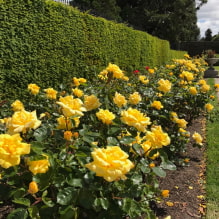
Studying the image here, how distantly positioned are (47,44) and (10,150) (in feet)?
12.5

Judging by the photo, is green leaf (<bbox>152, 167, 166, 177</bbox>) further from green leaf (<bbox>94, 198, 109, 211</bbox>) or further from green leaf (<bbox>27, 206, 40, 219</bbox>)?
green leaf (<bbox>27, 206, 40, 219</bbox>)

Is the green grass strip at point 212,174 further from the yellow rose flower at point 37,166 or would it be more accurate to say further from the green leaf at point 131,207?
the yellow rose flower at point 37,166

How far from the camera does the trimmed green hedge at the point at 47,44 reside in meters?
3.80

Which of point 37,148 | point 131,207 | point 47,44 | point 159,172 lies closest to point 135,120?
point 159,172

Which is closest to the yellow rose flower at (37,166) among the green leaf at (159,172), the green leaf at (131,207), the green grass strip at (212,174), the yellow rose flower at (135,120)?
the green leaf at (131,207)

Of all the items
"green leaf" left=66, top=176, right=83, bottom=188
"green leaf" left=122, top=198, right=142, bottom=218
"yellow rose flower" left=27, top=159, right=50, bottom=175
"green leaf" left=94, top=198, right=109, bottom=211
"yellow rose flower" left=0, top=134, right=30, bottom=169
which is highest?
"yellow rose flower" left=0, top=134, right=30, bottom=169

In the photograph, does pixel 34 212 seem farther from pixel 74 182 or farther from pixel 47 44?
pixel 47 44

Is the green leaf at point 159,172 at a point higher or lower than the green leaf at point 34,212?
higher

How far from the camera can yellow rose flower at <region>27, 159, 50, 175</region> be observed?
1.14 meters

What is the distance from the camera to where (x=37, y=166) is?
1140 millimetres

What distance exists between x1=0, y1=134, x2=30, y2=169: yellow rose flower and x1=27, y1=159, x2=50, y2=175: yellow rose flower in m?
0.14

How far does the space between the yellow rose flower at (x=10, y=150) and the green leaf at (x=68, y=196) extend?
275 mm

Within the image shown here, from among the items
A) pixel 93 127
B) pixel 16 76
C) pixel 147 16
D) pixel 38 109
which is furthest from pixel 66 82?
pixel 147 16

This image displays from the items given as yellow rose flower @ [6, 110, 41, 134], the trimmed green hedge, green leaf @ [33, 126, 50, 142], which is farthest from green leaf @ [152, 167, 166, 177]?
the trimmed green hedge
